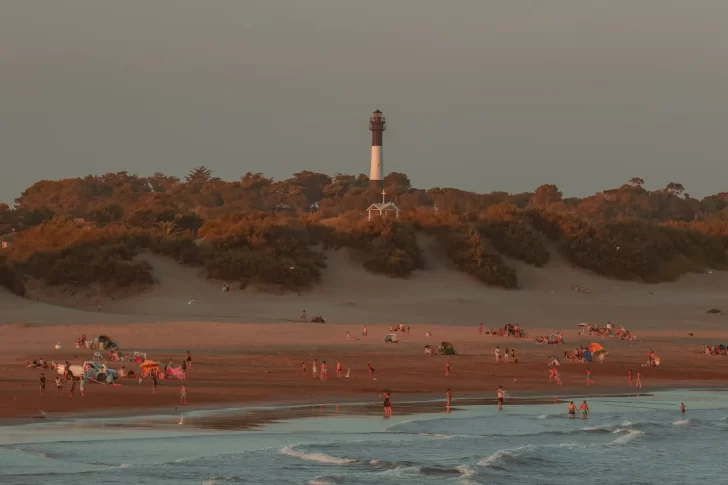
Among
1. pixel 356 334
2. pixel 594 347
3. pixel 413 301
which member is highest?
pixel 413 301

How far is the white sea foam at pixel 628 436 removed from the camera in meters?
31.3

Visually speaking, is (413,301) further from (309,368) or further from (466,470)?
(466,470)

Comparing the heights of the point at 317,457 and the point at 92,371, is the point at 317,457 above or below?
below

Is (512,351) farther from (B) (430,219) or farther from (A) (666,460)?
(B) (430,219)

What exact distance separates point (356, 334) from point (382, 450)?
22283 millimetres

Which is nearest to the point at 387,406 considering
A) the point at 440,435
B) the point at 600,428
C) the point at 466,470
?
the point at 440,435

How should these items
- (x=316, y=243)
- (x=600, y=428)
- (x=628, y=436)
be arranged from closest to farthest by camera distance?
(x=628, y=436)
(x=600, y=428)
(x=316, y=243)

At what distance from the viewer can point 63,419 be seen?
30.8 m

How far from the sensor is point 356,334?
50688mm

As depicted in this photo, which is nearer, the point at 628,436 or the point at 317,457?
the point at 317,457

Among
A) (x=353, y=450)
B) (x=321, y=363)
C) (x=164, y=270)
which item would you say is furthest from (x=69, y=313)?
(x=353, y=450)

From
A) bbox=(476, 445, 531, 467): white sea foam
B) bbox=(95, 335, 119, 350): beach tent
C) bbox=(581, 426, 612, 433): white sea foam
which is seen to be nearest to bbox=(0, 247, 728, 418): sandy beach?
bbox=(95, 335, 119, 350): beach tent

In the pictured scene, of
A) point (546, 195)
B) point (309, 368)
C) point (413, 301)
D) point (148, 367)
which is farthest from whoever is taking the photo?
point (546, 195)

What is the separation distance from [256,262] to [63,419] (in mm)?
31877
